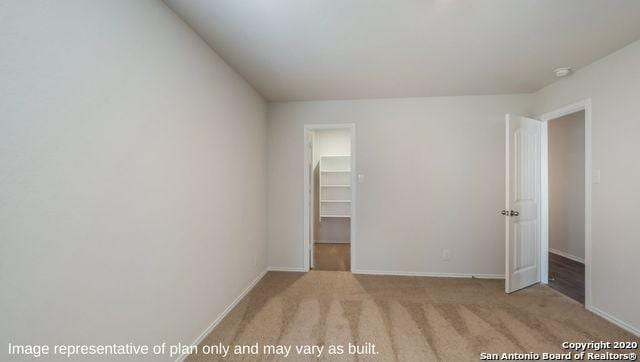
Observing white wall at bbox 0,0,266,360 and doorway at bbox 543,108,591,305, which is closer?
white wall at bbox 0,0,266,360

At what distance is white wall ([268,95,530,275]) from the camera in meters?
3.28

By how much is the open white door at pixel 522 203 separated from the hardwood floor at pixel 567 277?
0.82ft

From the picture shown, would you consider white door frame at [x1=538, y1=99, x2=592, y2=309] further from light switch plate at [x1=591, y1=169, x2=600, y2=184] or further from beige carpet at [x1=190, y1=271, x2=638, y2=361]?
beige carpet at [x1=190, y1=271, x2=638, y2=361]

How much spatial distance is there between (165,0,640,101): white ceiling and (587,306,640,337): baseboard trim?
92.2 inches

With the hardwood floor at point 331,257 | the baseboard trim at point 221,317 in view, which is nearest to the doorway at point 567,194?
the hardwood floor at point 331,257

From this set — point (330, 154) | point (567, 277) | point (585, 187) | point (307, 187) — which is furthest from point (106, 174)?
point (567, 277)

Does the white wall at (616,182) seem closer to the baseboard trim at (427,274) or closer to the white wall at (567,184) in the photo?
the baseboard trim at (427,274)

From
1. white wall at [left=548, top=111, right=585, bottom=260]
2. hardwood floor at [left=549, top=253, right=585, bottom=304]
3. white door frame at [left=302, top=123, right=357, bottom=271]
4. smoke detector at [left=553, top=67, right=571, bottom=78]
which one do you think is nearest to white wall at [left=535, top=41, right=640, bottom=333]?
smoke detector at [left=553, top=67, right=571, bottom=78]

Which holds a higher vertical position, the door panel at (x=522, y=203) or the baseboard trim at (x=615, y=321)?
the door panel at (x=522, y=203)

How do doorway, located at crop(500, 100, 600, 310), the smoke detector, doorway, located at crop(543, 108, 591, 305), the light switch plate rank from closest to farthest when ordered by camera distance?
the light switch plate < the smoke detector < doorway, located at crop(500, 100, 600, 310) < doorway, located at crop(543, 108, 591, 305)

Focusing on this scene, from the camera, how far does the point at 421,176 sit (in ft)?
11.0

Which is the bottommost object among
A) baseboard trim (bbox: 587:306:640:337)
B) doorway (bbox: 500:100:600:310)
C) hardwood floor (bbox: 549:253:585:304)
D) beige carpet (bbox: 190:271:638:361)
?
beige carpet (bbox: 190:271:638:361)

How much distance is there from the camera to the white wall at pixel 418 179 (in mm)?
3281

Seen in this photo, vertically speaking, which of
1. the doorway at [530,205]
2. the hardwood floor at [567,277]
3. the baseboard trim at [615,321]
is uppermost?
the doorway at [530,205]
